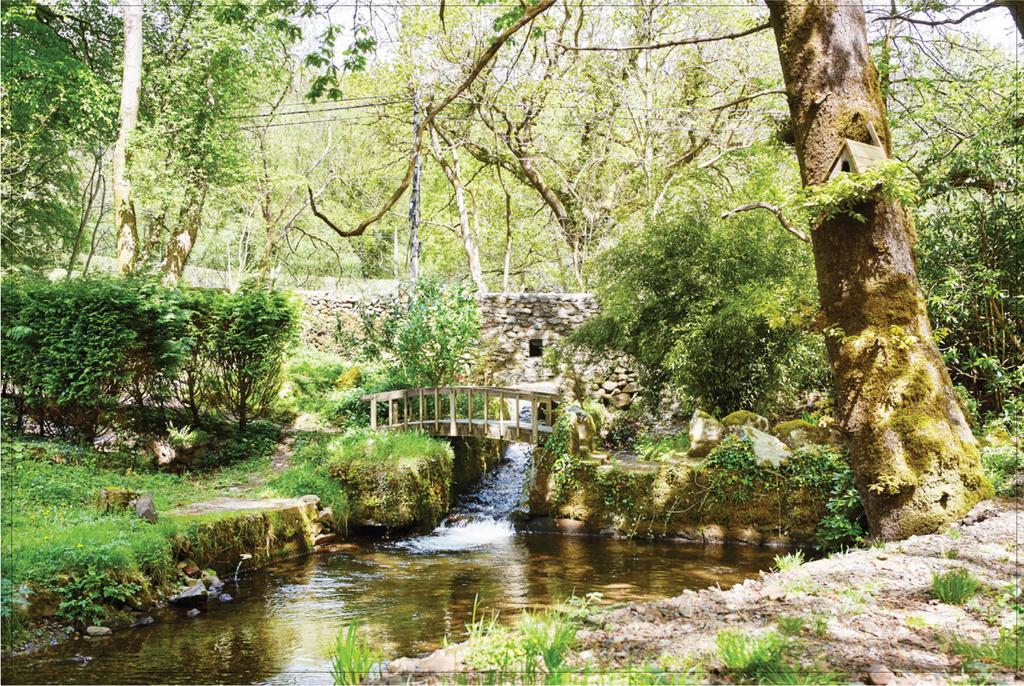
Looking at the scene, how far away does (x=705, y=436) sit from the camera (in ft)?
32.9

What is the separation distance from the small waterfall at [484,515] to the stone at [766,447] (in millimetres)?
3525

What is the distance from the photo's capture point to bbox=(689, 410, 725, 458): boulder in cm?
999

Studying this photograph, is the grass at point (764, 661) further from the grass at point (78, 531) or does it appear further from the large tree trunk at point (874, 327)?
the grass at point (78, 531)

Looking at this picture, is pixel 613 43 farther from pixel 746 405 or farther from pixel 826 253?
pixel 826 253

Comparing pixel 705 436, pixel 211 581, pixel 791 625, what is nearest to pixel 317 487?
pixel 211 581

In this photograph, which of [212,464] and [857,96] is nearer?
[857,96]

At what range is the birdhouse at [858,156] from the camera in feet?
16.4

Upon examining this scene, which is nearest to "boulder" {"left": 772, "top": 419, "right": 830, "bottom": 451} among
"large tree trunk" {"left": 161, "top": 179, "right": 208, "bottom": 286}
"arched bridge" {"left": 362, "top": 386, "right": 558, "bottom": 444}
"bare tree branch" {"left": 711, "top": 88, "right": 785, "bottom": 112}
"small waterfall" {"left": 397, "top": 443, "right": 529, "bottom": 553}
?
"arched bridge" {"left": 362, "top": 386, "right": 558, "bottom": 444}

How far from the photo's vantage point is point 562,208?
63.0ft

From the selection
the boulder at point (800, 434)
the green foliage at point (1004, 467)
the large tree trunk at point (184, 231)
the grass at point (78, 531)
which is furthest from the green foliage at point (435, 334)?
the green foliage at point (1004, 467)

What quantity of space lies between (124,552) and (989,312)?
1007 cm

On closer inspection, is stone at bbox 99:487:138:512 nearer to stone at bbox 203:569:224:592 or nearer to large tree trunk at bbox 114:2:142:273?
stone at bbox 203:569:224:592

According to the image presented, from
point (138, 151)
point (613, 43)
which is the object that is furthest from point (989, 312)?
point (138, 151)

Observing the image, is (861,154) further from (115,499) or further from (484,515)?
(484,515)
